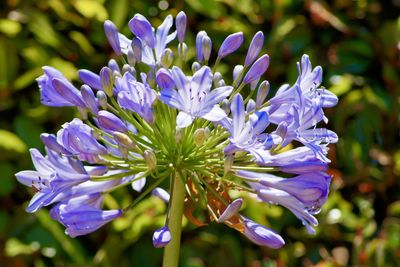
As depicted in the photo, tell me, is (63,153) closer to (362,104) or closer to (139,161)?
(139,161)

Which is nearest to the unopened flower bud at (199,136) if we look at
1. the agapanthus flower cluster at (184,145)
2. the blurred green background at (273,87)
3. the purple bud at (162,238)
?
the agapanthus flower cluster at (184,145)

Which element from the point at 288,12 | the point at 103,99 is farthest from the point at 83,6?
the point at 103,99

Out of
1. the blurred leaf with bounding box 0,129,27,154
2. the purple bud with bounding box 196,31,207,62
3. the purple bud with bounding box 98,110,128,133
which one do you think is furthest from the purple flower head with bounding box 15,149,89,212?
the blurred leaf with bounding box 0,129,27,154

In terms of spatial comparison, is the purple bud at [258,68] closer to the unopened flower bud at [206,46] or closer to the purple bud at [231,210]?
the unopened flower bud at [206,46]

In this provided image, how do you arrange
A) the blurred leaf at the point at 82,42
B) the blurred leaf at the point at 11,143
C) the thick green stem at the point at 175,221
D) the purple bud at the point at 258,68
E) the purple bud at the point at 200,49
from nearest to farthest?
the thick green stem at the point at 175,221, the purple bud at the point at 258,68, the purple bud at the point at 200,49, the blurred leaf at the point at 11,143, the blurred leaf at the point at 82,42

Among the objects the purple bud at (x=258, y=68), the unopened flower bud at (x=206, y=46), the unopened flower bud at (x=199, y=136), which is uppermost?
the unopened flower bud at (x=206, y=46)

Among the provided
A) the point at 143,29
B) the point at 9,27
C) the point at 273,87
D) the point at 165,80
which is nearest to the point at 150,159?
the point at 165,80

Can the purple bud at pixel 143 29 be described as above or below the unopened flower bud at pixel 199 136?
above
